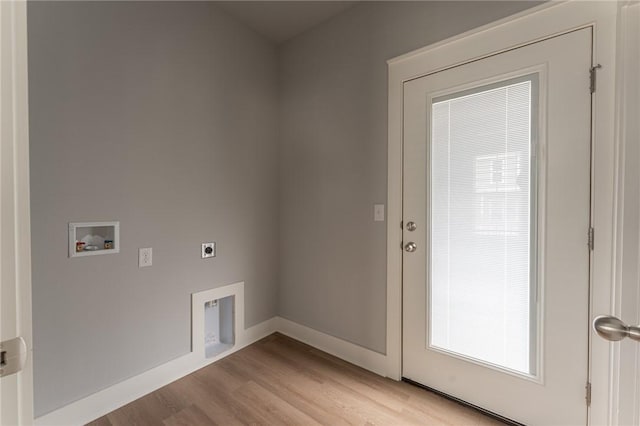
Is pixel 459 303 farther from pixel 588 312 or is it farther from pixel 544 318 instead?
pixel 588 312

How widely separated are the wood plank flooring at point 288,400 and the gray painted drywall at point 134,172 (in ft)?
0.93

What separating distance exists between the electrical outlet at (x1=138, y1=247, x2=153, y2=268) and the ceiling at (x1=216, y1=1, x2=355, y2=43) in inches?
77.3

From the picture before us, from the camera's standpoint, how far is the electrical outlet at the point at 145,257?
1.80m

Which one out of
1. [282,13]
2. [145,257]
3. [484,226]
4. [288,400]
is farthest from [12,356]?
[282,13]

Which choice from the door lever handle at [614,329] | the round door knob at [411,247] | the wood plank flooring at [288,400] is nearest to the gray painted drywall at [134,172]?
the wood plank flooring at [288,400]

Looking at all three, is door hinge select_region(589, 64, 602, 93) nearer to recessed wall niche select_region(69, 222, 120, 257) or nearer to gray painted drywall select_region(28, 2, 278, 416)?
→ gray painted drywall select_region(28, 2, 278, 416)

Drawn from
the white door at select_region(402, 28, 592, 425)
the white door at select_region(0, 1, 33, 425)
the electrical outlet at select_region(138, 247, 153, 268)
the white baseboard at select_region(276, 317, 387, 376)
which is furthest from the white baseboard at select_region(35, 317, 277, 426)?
the white door at select_region(402, 28, 592, 425)

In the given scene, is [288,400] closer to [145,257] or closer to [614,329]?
[145,257]

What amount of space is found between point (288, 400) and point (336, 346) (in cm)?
65

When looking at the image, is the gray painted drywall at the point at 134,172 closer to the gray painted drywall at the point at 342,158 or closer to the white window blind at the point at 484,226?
the gray painted drywall at the point at 342,158

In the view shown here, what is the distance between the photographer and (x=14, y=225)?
0.51m

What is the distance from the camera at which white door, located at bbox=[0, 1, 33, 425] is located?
0.50 m

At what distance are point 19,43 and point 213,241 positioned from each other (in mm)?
1795

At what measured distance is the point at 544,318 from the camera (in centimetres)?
145
